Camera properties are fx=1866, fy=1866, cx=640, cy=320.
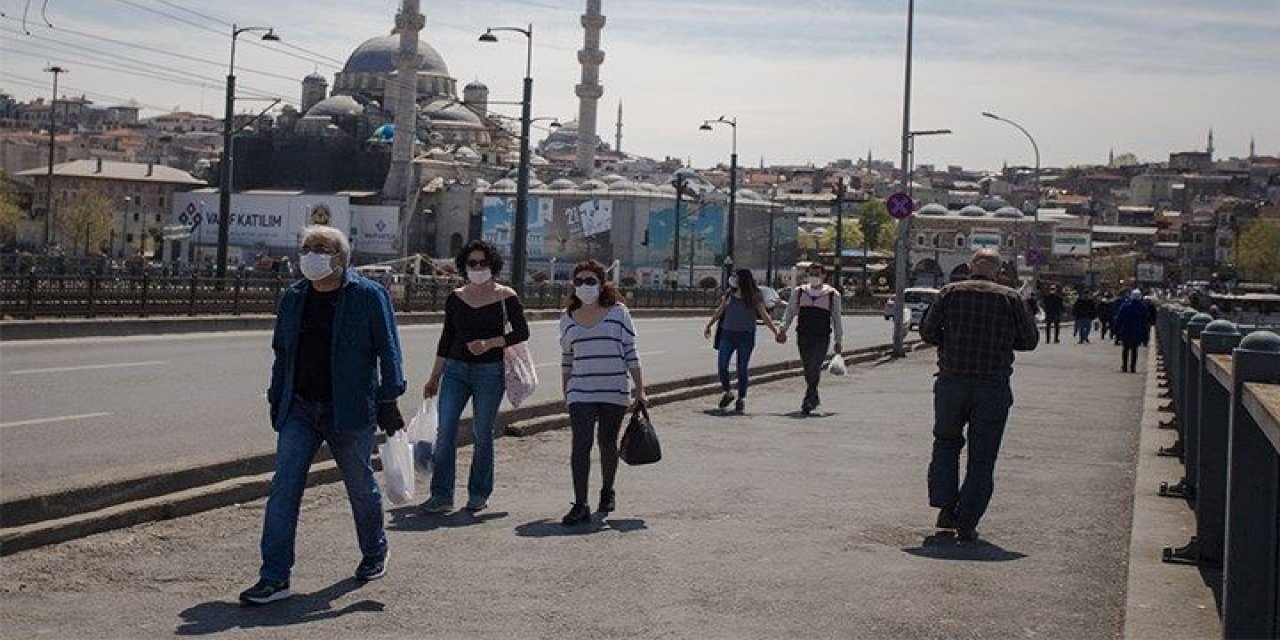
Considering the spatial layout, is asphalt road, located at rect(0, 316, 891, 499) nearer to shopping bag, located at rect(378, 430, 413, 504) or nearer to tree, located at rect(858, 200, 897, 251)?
shopping bag, located at rect(378, 430, 413, 504)

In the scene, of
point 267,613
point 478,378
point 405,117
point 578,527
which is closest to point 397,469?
point 267,613

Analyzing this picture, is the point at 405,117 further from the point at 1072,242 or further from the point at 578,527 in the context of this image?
the point at 578,527

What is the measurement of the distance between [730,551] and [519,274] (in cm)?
4193

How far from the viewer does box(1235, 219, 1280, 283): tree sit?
148 metres

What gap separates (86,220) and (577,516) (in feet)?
435

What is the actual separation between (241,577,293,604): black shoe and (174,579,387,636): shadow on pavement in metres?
0.03

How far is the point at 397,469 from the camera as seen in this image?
8852 mm

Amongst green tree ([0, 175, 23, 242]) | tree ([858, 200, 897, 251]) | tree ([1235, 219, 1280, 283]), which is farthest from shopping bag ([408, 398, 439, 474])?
tree ([858, 200, 897, 251])

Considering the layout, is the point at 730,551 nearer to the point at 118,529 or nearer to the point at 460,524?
the point at 460,524

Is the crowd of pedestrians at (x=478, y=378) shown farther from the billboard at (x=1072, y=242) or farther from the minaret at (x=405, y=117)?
the billboard at (x=1072, y=242)

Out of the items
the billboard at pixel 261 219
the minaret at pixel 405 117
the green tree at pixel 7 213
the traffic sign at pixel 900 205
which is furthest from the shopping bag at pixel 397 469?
the billboard at pixel 261 219

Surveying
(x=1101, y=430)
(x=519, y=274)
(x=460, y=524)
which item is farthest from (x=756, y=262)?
(x=460, y=524)

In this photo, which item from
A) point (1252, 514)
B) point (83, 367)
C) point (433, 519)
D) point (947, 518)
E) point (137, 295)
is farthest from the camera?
point (137, 295)

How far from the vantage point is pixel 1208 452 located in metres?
8.98
